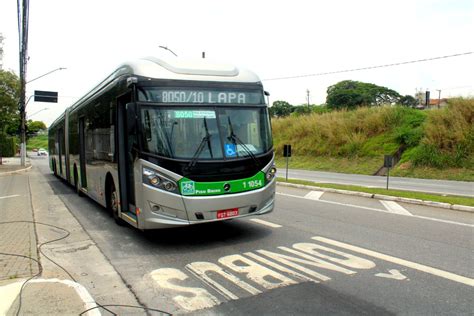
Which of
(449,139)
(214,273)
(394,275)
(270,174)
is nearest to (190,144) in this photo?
(270,174)

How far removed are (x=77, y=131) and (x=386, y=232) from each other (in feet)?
31.6

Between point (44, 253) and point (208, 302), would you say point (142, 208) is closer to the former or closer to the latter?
point (44, 253)

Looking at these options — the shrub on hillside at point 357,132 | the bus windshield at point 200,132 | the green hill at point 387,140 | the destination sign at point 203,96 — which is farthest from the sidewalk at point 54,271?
the shrub on hillside at point 357,132

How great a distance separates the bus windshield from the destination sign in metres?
0.13

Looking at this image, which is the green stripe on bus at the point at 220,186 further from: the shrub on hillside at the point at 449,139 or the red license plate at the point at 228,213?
the shrub on hillside at the point at 449,139

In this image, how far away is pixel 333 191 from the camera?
14.3m

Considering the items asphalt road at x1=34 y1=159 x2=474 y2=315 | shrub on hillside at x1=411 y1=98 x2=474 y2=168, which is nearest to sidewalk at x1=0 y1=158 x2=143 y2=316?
asphalt road at x1=34 y1=159 x2=474 y2=315

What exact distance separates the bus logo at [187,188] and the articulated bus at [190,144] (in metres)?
0.02

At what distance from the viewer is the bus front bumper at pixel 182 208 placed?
6449 mm

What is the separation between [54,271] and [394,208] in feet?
26.9

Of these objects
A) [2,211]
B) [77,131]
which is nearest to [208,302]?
[2,211]

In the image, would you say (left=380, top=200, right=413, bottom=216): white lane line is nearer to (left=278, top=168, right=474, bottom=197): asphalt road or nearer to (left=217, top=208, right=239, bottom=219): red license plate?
(left=217, top=208, right=239, bottom=219): red license plate

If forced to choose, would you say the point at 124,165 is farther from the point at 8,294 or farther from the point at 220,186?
the point at 8,294

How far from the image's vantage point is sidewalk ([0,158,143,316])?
4508mm
